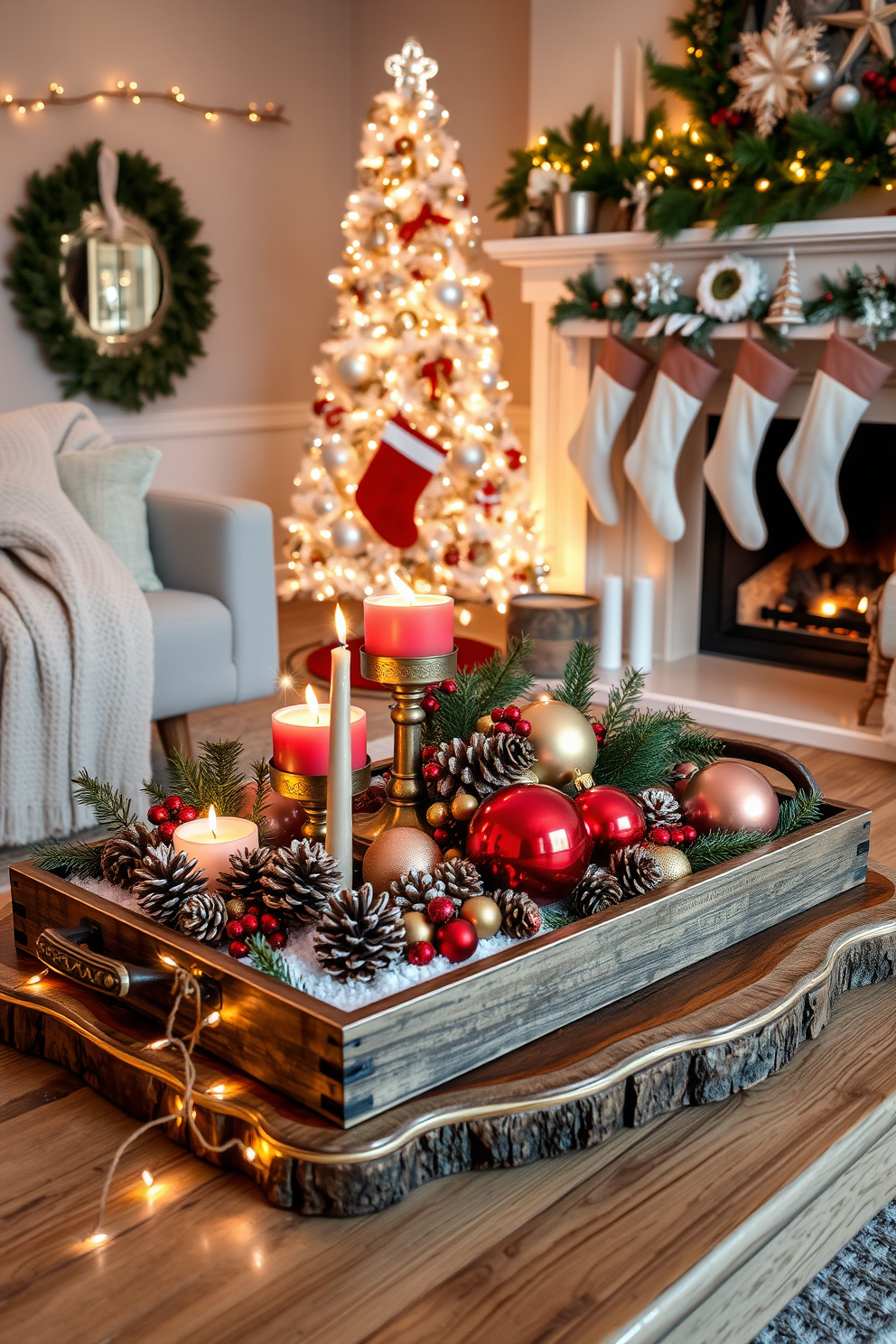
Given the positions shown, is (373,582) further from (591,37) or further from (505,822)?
(505,822)

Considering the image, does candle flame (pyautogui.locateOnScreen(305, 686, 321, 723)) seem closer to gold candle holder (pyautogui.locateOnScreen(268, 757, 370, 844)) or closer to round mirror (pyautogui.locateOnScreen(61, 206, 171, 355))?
gold candle holder (pyautogui.locateOnScreen(268, 757, 370, 844))

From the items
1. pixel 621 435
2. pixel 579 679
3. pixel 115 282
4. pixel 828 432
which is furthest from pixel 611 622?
pixel 579 679

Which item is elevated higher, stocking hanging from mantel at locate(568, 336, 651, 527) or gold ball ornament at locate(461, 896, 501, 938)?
stocking hanging from mantel at locate(568, 336, 651, 527)

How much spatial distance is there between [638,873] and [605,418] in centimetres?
254

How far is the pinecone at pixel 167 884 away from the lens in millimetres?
1051

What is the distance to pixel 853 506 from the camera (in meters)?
3.50

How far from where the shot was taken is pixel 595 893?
3.63 feet

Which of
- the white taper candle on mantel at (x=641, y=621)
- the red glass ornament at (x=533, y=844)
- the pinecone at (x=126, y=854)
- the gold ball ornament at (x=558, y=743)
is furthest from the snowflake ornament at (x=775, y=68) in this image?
the pinecone at (x=126, y=854)

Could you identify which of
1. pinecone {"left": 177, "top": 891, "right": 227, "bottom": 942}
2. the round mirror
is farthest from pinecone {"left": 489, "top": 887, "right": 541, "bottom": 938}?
the round mirror

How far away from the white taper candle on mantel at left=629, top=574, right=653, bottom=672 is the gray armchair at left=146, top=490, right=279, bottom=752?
113 centimetres

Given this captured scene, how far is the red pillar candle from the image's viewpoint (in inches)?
44.5

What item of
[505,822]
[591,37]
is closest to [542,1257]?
[505,822]

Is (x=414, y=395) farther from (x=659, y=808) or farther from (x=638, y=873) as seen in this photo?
(x=638, y=873)

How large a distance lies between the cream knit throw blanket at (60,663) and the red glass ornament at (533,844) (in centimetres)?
146
